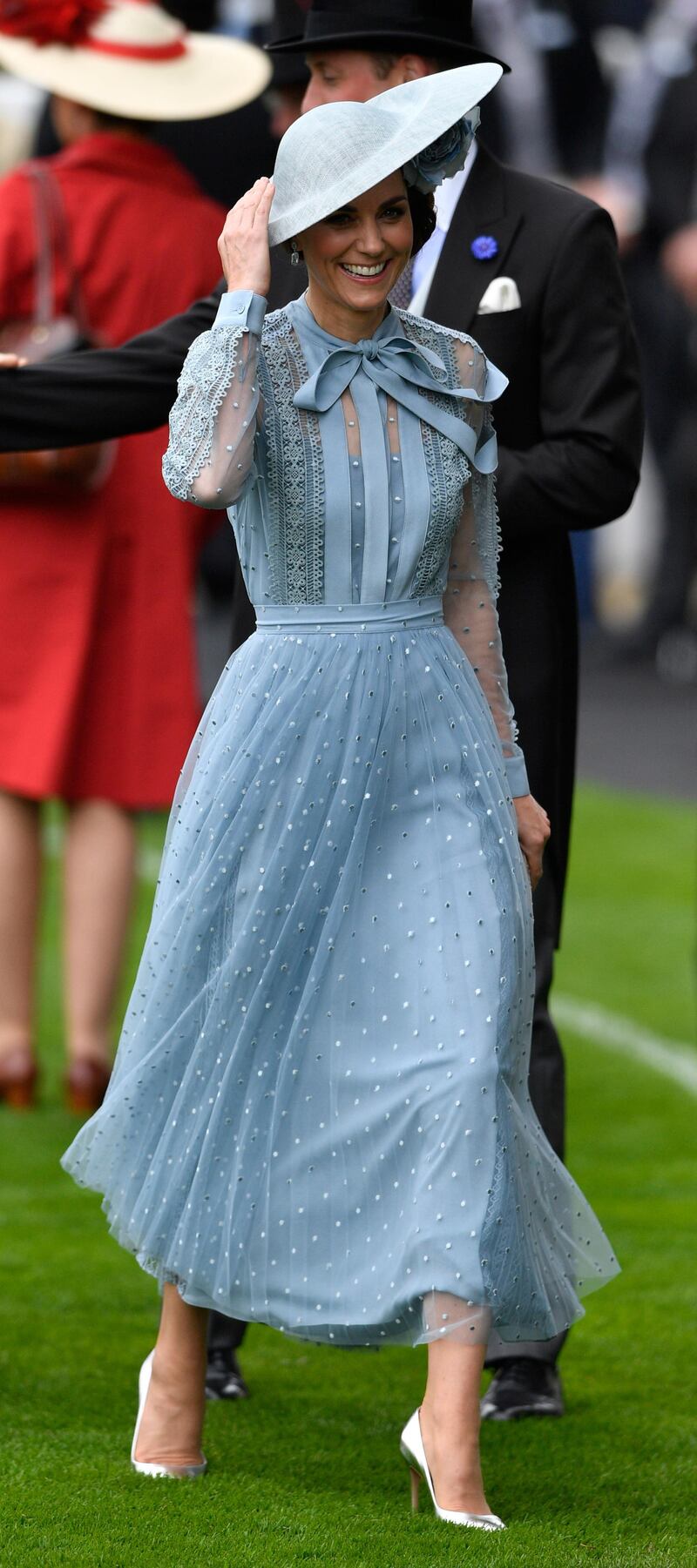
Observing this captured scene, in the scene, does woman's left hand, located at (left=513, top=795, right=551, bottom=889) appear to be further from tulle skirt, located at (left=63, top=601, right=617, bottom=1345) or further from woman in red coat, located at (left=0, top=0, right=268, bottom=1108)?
woman in red coat, located at (left=0, top=0, right=268, bottom=1108)

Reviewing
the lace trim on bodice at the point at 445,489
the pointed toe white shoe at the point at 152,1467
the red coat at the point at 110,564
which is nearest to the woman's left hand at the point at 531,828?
the lace trim on bodice at the point at 445,489

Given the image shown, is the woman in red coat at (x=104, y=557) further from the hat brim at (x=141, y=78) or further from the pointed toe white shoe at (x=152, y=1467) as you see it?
the pointed toe white shoe at (x=152, y=1467)

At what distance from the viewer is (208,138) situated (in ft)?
32.2

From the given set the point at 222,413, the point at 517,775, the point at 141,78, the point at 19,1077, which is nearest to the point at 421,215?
the point at 222,413

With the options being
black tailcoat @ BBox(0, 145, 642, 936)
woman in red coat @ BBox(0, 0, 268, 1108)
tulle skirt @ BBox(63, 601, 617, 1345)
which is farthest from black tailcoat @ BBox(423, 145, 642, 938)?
woman in red coat @ BBox(0, 0, 268, 1108)

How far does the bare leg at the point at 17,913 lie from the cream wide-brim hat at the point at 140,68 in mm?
1557

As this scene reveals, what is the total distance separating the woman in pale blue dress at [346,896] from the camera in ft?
11.4

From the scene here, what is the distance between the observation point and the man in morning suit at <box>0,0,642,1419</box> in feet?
13.5

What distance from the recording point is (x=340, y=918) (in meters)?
3.59

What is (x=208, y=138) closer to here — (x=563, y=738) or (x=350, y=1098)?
(x=563, y=738)

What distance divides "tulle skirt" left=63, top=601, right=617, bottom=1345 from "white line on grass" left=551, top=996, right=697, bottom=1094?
3.11 metres

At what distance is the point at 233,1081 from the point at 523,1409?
0.98 metres

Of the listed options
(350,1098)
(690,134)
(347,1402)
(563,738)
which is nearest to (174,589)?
(563,738)

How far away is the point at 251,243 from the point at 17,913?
299cm
